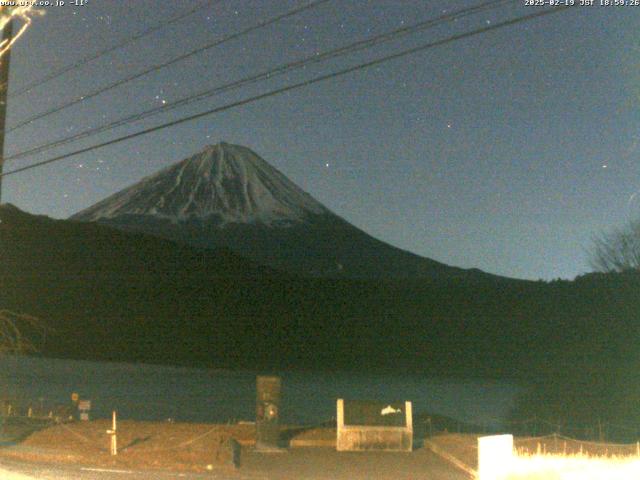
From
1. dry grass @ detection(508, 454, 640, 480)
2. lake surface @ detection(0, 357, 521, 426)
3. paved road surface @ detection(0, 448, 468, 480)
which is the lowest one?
lake surface @ detection(0, 357, 521, 426)

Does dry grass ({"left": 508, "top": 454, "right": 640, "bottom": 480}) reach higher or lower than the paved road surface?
higher

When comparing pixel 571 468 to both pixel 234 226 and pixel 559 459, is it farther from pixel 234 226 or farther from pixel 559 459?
pixel 234 226

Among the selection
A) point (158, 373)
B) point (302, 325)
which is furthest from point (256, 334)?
point (158, 373)

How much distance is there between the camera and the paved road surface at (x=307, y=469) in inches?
571

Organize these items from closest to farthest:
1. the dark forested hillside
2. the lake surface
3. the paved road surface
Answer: the paved road surface, the lake surface, the dark forested hillside

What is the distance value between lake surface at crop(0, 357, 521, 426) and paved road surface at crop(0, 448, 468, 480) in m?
18.8

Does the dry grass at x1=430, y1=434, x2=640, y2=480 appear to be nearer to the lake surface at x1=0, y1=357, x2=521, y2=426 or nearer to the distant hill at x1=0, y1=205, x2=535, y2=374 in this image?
the lake surface at x1=0, y1=357, x2=521, y2=426

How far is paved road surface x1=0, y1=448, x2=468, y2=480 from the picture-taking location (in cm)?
1452

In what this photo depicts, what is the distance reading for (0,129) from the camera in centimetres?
1684

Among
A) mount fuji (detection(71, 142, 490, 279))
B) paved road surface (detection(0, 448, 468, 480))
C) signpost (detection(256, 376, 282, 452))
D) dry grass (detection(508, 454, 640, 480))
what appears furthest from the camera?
mount fuji (detection(71, 142, 490, 279))

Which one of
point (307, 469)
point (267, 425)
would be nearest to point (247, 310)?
point (267, 425)

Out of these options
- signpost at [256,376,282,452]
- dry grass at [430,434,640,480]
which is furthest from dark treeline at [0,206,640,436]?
signpost at [256,376,282,452]

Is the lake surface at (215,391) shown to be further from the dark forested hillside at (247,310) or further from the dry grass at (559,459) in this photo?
the dry grass at (559,459)

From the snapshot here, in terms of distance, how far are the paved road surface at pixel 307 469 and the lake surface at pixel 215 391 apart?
61.7 feet
